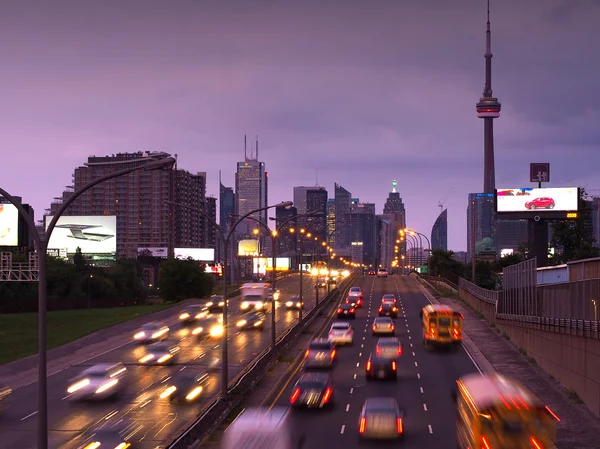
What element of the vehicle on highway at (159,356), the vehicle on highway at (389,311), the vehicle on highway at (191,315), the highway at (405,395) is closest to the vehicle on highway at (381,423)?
the highway at (405,395)

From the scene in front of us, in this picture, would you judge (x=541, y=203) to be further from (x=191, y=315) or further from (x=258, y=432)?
(x=258, y=432)

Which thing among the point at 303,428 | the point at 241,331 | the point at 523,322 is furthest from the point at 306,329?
the point at 303,428

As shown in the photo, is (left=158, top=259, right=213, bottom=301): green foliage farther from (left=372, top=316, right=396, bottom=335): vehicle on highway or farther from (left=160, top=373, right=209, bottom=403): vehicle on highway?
(left=160, top=373, right=209, bottom=403): vehicle on highway

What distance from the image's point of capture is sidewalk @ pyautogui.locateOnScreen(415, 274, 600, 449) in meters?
30.1

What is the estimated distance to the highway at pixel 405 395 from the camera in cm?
2909

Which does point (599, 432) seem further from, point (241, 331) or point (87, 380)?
point (241, 331)

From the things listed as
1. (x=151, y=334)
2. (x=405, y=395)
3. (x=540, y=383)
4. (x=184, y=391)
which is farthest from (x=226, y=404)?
(x=151, y=334)

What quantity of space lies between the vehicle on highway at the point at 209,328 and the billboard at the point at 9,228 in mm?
23297

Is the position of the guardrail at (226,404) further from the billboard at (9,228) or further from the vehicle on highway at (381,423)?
the billboard at (9,228)

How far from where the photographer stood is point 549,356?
1788 inches

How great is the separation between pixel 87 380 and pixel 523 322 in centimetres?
3114

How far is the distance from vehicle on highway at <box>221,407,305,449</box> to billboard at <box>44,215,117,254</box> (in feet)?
393

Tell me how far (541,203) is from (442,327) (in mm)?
41106

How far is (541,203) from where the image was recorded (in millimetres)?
92688
